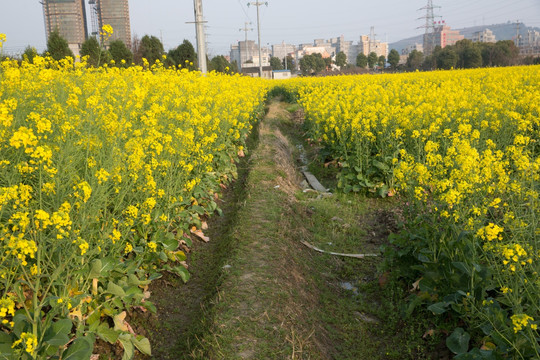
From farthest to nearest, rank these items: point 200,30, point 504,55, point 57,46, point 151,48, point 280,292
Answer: point 504,55 → point 151,48 → point 57,46 → point 200,30 → point 280,292

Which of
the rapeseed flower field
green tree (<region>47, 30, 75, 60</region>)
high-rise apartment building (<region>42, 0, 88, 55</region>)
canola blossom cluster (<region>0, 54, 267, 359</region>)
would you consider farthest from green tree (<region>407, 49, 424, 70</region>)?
canola blossom cluster (<region>0, 54, 267, 359</region>)

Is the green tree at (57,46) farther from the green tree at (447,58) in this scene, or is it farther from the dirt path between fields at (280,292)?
the green tree at (447,58)

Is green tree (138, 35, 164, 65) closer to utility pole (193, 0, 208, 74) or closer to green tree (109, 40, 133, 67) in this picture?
green tree (109, 40, 133, 67)

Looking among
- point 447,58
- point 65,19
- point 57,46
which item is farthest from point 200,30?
point 447,58

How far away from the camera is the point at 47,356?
2.40 m

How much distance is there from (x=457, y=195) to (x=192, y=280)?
2615 mm

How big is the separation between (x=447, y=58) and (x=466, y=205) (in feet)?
130

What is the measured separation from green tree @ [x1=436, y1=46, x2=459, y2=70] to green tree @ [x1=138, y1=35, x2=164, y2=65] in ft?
78.7

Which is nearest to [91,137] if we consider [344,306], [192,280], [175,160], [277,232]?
[175,160]

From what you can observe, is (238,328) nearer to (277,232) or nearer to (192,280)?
(192,280)

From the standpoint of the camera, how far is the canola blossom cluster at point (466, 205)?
8.50 ft

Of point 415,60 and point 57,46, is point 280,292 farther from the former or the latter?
point 415,60

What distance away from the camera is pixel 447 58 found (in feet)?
127

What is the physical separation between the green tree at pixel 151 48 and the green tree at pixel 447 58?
944 inches
